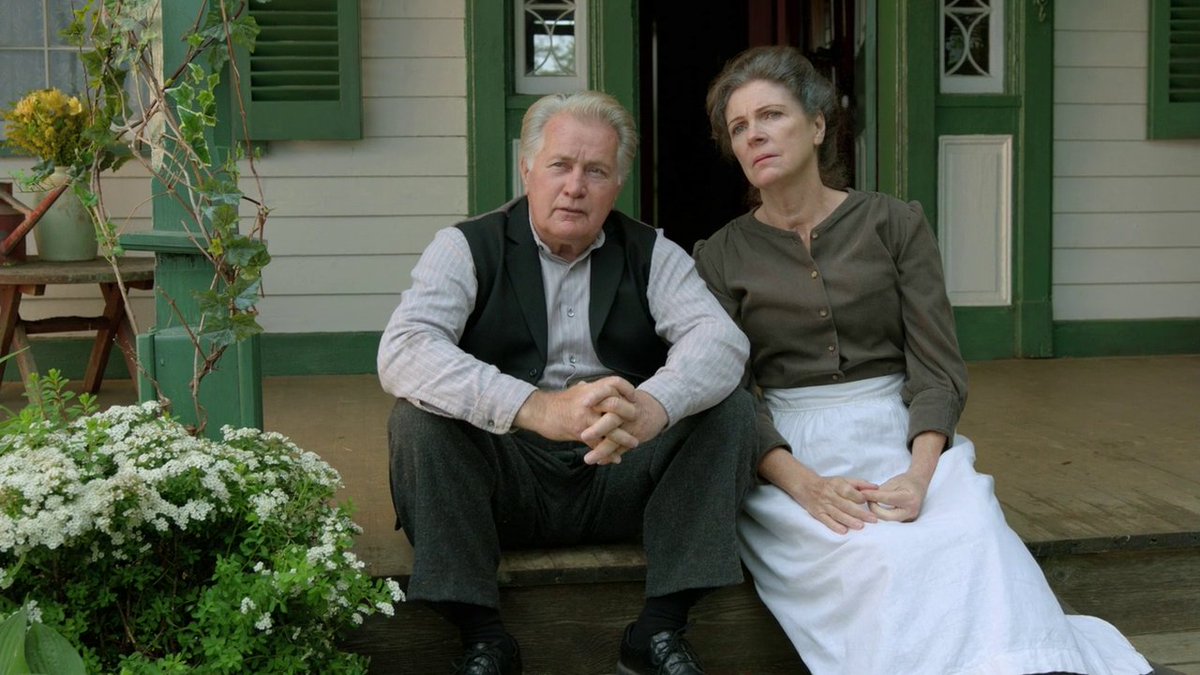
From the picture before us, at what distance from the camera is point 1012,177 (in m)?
5.27

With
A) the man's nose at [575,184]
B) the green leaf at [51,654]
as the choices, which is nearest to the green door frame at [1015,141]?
the man's nose at [575,184]

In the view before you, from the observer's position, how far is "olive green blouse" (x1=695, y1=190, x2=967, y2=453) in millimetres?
2744

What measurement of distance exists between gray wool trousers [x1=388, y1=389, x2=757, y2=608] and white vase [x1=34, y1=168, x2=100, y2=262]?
2440mm

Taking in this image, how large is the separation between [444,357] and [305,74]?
2761 mm

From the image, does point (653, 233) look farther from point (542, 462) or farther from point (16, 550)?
point (16, 550)

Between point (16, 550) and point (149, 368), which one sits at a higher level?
point (149, 368)

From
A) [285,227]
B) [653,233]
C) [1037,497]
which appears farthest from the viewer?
[285,227]

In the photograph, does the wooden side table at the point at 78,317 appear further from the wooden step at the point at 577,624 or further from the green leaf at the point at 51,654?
the green leaf at the point at 51,654

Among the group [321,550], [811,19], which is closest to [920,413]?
[321,550]

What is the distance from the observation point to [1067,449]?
3.72 meters

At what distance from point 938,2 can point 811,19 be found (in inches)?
41.5

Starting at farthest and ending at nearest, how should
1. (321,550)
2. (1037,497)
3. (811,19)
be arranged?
(811,19), (1037,497), (321,550)

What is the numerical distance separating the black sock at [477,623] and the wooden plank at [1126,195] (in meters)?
3.61

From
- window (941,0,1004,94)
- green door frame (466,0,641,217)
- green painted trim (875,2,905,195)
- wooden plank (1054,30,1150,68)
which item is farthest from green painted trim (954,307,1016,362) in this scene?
green door frame (466,0,641,217)
